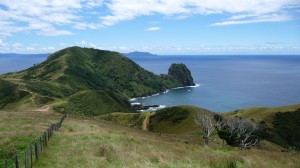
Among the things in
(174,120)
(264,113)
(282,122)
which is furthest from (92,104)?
(282,122)

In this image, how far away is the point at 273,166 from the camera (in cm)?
1619

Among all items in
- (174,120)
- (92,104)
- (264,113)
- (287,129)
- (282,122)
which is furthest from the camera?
(92,104)

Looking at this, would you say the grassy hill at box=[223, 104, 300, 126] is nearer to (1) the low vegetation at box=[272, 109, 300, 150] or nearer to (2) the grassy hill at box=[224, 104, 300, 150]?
(2) the grassy hill at box=[224, 104, 300, 150]

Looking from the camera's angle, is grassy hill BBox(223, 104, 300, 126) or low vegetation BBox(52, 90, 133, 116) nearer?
grassy hill BBox(223, 104, 300, 126)

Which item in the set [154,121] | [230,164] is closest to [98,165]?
[230,164]

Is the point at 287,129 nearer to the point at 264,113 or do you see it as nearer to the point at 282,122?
the point at 282,122

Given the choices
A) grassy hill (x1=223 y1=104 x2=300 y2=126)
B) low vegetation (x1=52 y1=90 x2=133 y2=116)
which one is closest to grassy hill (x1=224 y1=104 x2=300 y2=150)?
grassy hill (x1=223 y1=104 x2=300 y2=126)

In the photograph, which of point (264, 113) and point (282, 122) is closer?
point (282, 122)

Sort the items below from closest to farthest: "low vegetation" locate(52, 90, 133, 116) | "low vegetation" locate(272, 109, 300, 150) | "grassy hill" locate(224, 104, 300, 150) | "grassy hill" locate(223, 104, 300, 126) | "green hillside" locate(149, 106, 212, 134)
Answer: "low vegetation" locate(272, 109, 300, 150) → "grassy hill" locate(224, 104, 300, 150) → "green hillside" locate(149, 106, 212, 134) → "grassy hill" locate(223, 104, 300, 126) → "low vegetation" locate(52, 90, 133, 116)

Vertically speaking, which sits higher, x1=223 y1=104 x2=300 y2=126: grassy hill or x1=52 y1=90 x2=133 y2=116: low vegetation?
x1=223 y1=104 x2=300 y2=126: grassy hill

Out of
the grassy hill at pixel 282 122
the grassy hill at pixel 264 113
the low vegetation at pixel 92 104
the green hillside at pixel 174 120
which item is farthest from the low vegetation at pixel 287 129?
the low vegetation at pixel 92 104

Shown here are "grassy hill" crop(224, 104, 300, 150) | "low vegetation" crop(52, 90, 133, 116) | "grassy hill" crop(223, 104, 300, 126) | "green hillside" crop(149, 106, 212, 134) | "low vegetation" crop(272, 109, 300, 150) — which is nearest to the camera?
"low vegetation" crop(272, 109, 300, 150)

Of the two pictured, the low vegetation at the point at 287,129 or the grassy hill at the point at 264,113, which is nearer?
the low vegetation at the point at 287,129

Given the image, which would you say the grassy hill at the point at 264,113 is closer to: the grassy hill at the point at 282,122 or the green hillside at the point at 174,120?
the grassy hill at the point at 282,122
